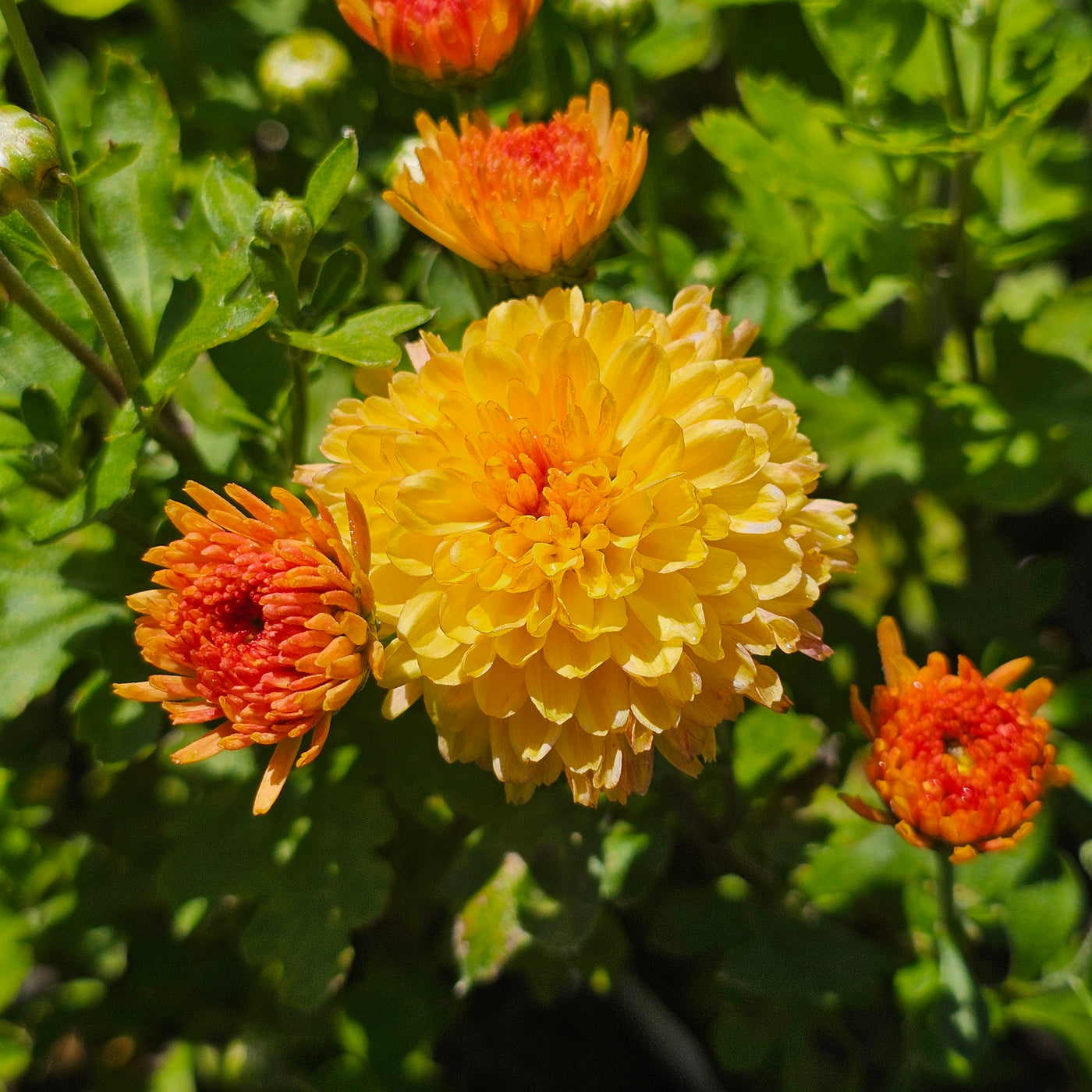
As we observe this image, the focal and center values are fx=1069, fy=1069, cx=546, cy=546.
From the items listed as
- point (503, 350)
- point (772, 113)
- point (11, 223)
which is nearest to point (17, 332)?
point (11, 223)

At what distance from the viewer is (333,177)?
3.56 feet

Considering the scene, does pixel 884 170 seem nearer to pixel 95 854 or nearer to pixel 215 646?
pixel 215 646

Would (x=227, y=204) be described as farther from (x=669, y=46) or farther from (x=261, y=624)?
(x=669, y=46)

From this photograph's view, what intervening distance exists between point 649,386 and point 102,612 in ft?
2.56

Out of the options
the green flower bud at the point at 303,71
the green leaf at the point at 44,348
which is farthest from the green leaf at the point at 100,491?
the green flower bud at the point at 303,71

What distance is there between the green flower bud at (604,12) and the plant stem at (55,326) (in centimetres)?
74

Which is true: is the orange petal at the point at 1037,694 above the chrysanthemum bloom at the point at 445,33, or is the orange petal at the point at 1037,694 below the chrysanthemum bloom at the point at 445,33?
below

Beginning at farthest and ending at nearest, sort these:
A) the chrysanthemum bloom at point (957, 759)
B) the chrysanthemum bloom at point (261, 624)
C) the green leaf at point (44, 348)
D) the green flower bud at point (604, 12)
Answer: the green flower bud at point (604, 12)
the green leaf at point (44, 348)
the chrysanthemum bloom at point (957, 759)
the chrysanthemum bloom at point (261, 624)

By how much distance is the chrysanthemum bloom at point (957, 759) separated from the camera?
104 cm

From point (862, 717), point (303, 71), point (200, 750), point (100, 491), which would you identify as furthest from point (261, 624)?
point (303, 71)

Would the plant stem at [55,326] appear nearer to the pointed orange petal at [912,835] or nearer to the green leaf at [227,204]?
the green leaf at [227,204]

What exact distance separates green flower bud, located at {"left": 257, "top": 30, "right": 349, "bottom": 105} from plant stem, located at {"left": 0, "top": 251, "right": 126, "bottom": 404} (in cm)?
49

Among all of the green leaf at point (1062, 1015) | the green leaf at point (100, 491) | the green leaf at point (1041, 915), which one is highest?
the green leaf at point (100, 491)

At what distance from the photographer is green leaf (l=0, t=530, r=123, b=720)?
1.28 m
